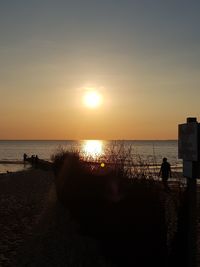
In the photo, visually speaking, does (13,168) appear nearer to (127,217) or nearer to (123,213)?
(123,213)

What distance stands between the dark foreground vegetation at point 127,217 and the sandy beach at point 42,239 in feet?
1.54

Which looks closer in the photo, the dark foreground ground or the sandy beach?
the dark foreground ground

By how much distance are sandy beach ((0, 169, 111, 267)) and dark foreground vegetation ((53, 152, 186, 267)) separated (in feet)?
1.54

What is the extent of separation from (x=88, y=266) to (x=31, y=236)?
3.38 m

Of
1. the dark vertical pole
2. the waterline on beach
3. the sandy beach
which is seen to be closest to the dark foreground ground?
the sandy beach

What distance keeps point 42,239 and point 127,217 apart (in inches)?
185

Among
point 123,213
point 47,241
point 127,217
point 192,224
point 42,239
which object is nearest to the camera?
point 192,224

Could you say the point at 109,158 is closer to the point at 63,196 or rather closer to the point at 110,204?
the point at 110,204

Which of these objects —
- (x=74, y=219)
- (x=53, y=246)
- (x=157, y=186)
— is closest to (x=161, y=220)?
(x=157, y=186)

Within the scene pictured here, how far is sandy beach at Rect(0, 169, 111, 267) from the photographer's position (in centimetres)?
970

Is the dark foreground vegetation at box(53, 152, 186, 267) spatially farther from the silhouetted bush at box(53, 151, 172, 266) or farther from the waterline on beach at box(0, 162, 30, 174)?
the waterline on beach at box(0, 162, 30, 174)

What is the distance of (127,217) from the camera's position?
7.63m

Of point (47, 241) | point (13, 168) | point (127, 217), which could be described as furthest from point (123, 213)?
point (13, 168)

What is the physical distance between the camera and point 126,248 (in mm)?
7754
